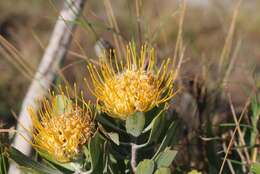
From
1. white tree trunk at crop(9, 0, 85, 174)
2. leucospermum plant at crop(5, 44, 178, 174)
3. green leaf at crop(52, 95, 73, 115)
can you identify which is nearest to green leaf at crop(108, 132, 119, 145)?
leucospermum plant at crop(5, 44, 178, 174)

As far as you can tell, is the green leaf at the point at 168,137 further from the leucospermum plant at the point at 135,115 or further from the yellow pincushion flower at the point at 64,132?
the yellow pincushion flower at the point at 64,132

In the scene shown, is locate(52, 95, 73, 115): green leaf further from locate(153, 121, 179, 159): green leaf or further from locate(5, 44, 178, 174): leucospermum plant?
locate(153, 121, 179, 159): green leaf

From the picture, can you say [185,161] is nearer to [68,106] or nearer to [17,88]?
[68,106]

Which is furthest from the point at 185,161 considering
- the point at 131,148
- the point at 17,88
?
the point at 17,88

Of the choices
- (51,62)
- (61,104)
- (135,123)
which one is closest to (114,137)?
(135,123)

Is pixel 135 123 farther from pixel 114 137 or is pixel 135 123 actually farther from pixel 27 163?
pixel 27 163
